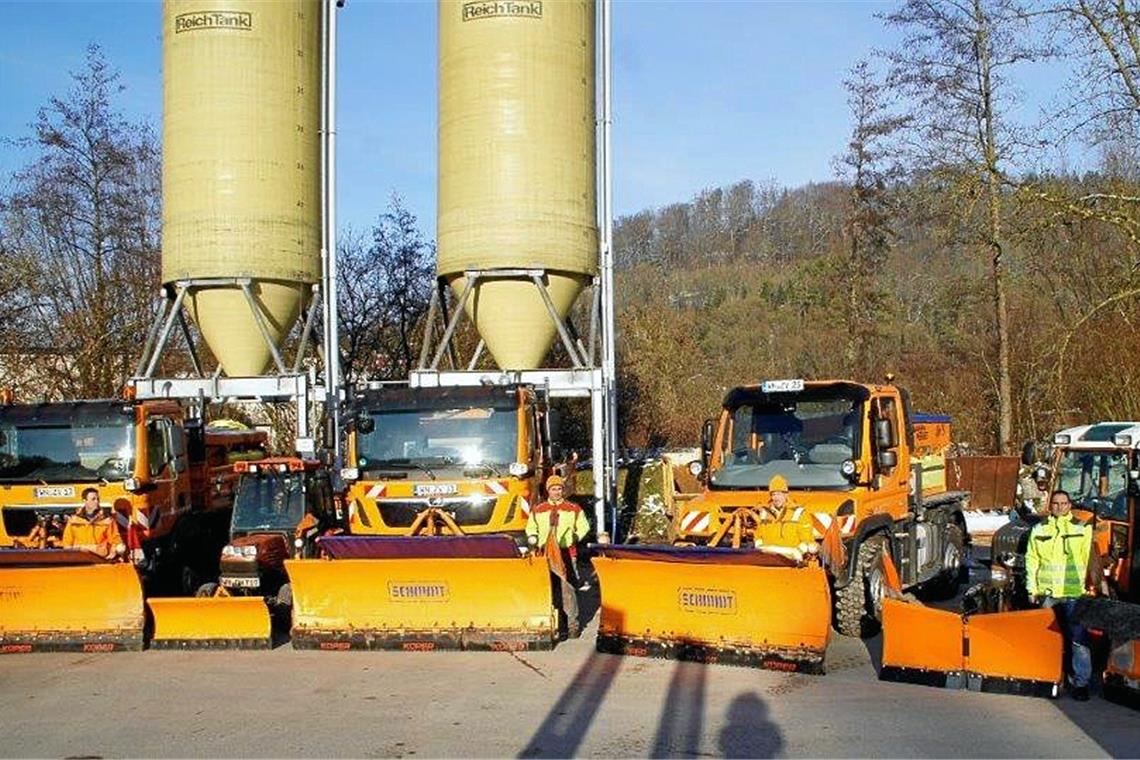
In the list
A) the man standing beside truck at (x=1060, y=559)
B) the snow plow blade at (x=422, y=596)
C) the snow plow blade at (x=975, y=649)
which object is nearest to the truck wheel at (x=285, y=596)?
the snow plow blade at (x=422, y=596)

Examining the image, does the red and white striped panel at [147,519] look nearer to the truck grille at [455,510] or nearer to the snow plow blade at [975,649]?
the truck grille at [455,510]

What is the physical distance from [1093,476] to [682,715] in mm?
6093

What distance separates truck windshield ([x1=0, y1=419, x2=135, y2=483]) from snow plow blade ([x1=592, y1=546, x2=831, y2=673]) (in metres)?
5.68

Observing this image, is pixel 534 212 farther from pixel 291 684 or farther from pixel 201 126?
pixel 291 684

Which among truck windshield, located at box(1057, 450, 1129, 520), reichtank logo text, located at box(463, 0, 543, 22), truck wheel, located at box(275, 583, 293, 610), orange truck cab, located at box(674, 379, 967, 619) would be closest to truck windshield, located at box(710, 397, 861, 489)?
orange truck cab, located at box(674, 379, 967, 619)

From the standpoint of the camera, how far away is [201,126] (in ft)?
57.1

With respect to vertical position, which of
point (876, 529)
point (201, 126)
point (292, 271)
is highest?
point (201, 126)

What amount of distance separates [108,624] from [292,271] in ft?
25.5

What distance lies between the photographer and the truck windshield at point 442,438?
12766mm

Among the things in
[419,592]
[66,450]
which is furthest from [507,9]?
[419,592]

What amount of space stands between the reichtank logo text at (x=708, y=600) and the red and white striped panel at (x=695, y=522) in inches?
46.7

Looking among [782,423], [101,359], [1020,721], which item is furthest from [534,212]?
[101,359]

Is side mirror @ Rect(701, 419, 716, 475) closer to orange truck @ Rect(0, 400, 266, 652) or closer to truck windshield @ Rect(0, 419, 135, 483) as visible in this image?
orange truck @ Rect(0, 400, 266, 652)

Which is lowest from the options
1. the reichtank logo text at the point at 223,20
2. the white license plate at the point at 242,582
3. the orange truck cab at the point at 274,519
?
the white license plate at the point at 242,582
